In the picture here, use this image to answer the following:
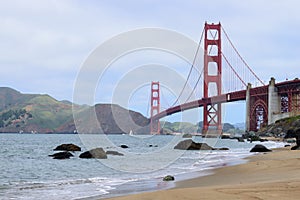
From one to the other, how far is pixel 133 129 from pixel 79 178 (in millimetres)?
85366

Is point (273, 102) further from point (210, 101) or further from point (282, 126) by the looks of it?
point (210, 101)

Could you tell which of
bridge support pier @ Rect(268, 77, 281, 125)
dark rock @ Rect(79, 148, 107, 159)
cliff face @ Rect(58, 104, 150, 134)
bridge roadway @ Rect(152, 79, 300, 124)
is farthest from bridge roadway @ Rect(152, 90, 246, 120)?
dark rock @ Rect(79, 148, 107, 159)

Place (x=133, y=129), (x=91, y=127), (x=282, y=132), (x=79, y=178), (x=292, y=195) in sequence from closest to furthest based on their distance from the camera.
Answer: (x=292, y=195) < (x=79, y=178) < (x=282, y=132) < (x=133, y=129) < (x=91, y=127)

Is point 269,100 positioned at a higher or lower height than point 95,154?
higher

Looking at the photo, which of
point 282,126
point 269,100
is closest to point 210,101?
point 269,100

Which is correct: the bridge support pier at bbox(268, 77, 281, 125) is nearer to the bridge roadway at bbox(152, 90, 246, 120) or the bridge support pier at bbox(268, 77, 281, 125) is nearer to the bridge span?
the bridge span

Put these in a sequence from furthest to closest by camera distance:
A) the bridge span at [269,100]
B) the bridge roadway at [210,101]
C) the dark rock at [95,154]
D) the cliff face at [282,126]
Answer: the bridge span at [269,100] < the bridge roadway at [210,101] < the cliff face at [282,126] < the dark rock at [95,154]

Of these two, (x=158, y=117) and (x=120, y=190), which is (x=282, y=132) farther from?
(x=120, y=190)

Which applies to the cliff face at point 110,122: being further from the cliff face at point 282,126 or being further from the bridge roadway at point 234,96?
Answer: the cliff face at point 282,126

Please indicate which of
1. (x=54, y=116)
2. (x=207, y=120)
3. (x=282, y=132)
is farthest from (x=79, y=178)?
(x=54, y=116)

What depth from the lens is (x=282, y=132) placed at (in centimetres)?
6862

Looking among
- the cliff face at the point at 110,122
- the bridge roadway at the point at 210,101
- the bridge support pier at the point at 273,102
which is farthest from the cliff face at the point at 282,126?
the cliff face at the point at 110,122

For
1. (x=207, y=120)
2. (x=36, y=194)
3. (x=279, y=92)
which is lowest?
(x=36, y=194)

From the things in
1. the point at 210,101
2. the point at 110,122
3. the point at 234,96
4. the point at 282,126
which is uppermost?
the point at 234,96
